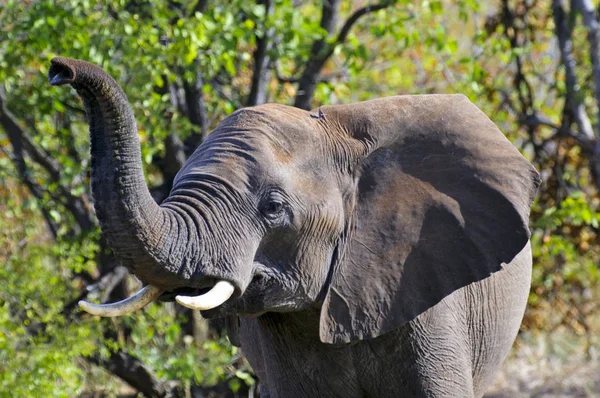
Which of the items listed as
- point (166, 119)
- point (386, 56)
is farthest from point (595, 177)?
point (166, 119)

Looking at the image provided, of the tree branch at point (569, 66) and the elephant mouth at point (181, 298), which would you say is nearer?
the elephant mouth at point (181, 298)

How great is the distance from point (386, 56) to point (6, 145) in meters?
2.75

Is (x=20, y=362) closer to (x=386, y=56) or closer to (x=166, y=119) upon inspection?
(x=166, y=119)

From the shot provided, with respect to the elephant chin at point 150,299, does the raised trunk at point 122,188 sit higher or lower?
higher

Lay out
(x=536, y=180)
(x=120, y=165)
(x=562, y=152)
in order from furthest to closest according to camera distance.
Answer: (x=562, y=152) < (x=536, y=180) < (x=120, y=165)

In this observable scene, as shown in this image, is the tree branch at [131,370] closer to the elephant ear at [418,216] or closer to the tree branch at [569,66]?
the elephant ear at [418,216]

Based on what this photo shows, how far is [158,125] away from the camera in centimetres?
589

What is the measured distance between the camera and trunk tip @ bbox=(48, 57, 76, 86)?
9.11ft

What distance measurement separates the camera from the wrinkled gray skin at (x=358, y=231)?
11.2 feet

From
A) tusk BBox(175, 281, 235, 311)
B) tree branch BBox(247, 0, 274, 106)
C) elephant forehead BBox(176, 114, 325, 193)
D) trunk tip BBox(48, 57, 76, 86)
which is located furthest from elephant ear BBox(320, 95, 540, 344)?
tree branch BBox(247, 0, 274, 106)

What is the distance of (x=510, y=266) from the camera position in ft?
14.4

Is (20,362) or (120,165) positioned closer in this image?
(120,165)

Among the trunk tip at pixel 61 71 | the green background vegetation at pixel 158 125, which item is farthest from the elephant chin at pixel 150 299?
the green background vegetation at pixel 158 125

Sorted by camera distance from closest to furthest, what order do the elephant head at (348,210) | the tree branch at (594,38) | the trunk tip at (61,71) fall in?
1. the trunk tip at (61,71)
2. the elephant head at (348,210)
3. the tree branch at (594,38)
